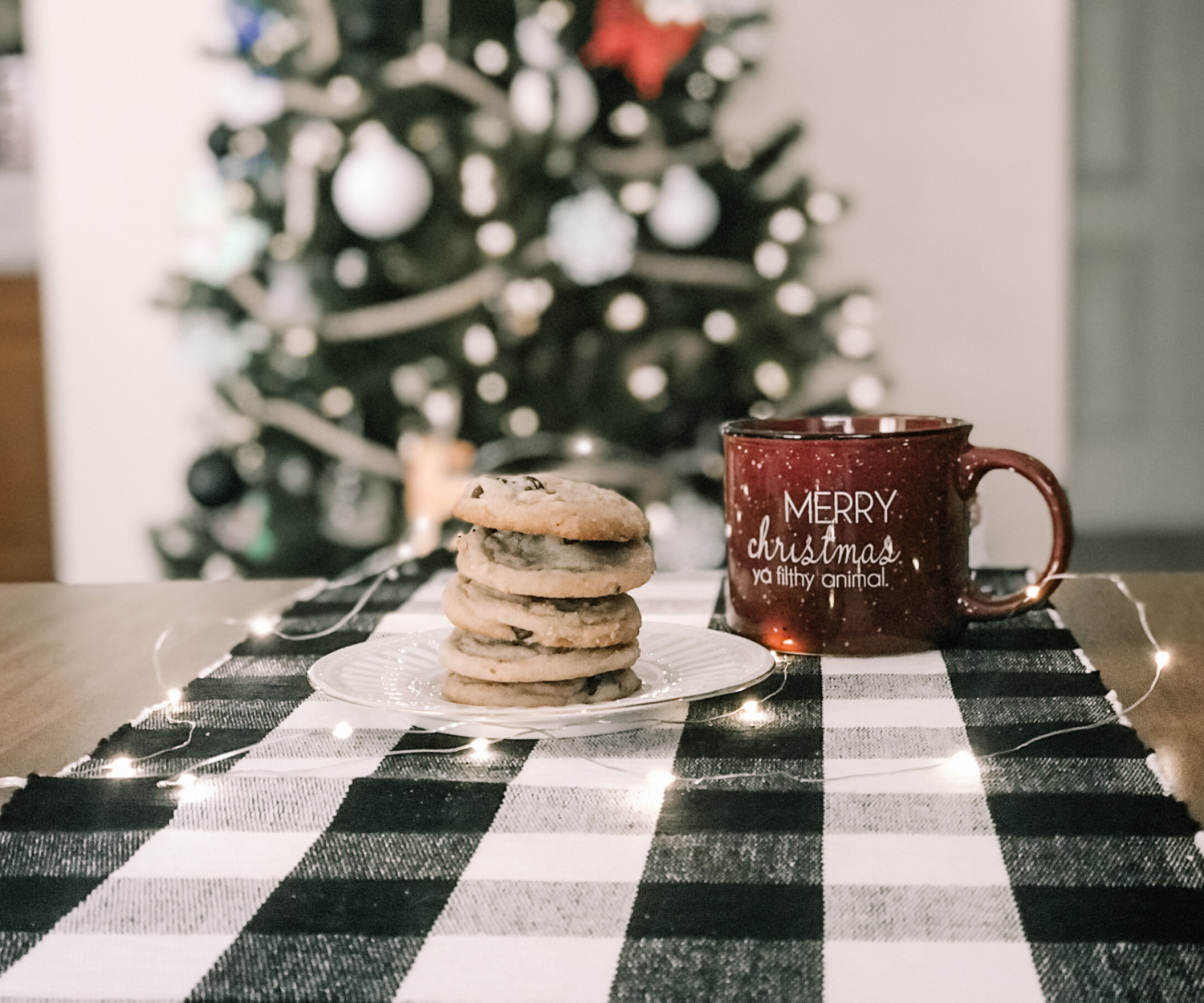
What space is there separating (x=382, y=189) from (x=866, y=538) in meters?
1.72

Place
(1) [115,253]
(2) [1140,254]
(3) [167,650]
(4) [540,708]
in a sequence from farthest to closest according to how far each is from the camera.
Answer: (2) [1140,254]
(1) [115,253]
(3) [167,650]
(4) [540,708]

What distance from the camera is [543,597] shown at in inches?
22.4

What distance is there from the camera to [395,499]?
2586 mm

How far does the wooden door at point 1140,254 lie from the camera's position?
383cm

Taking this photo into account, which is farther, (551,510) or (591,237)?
(591,237)

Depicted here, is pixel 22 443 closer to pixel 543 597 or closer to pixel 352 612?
pixel 352 612

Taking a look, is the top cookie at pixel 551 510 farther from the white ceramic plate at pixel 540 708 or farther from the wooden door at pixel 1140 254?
the wooden door at pixel 1140 254

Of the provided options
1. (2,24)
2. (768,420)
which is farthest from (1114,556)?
(2,24)

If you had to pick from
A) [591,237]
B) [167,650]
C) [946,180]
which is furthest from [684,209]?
[167,650]

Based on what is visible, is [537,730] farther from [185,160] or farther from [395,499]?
[185,160]

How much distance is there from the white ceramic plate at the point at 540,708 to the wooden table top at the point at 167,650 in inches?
4.5

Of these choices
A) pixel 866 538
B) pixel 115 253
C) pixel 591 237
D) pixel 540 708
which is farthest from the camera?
pixel 115 253

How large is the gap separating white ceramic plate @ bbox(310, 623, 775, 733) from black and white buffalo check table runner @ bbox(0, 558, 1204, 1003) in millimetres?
17

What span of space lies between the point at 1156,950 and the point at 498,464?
2.12 meters
